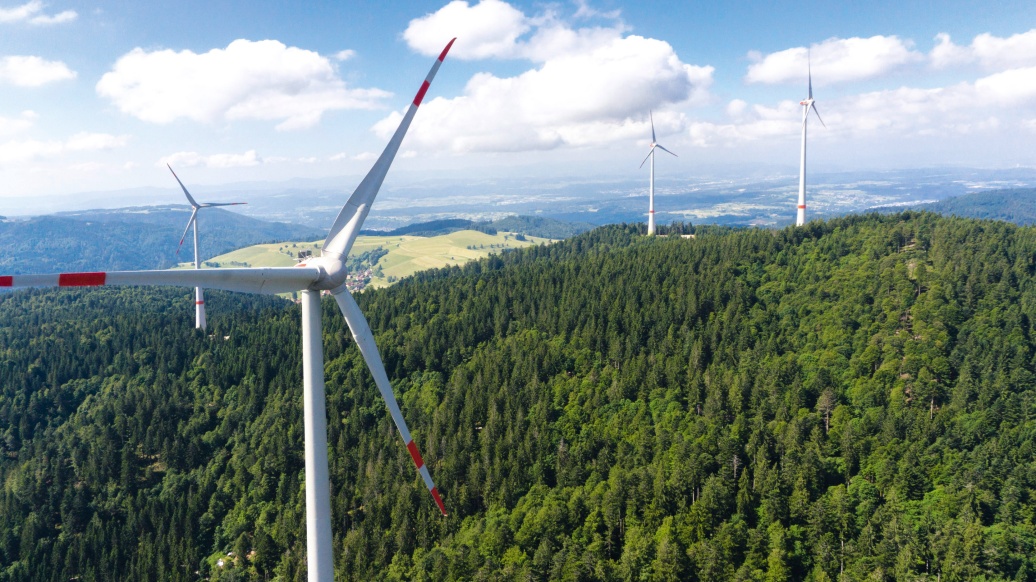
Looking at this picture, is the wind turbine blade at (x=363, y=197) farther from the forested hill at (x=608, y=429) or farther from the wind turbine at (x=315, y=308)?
the forested hill at (x=608, y=429)

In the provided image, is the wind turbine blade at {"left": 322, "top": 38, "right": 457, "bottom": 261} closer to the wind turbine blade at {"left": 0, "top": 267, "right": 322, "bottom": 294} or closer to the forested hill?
the wind turbine blade at {"left": 0, "top": 267, "right": 322, "bottom": 294}

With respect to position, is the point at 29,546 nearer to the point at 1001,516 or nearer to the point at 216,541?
the point at 216,541

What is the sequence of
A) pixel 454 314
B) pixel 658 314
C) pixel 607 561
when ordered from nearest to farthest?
pixel 607 561 < pixel 658 314 < pixel 454 314

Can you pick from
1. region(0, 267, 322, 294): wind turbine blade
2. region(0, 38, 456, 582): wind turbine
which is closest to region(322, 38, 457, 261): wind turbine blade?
region(0, 38, 456, 582): wind turbine

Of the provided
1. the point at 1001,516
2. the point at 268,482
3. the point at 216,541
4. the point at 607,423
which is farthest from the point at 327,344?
the point at 1001,516

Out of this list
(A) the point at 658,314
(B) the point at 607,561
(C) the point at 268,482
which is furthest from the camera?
(A) the point at 658,314

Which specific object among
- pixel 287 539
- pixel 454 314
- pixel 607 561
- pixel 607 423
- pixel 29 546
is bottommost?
pixel 29 546
